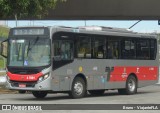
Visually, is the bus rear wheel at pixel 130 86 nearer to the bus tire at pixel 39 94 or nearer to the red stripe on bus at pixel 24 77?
the bus tire at pixel 39 94

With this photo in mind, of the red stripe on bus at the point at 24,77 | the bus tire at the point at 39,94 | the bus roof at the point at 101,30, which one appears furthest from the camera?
the bus tire at the point at 39,94

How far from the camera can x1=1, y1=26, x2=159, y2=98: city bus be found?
2147 cm

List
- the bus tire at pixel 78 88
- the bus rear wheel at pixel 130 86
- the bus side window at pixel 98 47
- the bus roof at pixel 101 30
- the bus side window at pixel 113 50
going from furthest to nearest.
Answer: the bus rear wheel at pixel 130 86
the bus side window at pixel 113 50
the bus side window at pixel 98 47
the bus tire at pixel 78 88
the bus roof at pixel 101 30

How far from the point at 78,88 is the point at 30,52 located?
2.66 meters

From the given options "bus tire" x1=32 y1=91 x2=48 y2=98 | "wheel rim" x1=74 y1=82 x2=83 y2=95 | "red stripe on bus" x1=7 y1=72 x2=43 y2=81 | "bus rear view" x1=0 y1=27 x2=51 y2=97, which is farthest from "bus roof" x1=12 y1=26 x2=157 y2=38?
"bus tire" x1=32 y1=91 x2=48 y2=98

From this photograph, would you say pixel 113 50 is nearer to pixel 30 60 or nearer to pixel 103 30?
pixel 103 30

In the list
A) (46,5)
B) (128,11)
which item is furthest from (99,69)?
(128,11)

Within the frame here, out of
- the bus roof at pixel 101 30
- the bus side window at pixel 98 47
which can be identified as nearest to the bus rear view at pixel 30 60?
the bus roof at pixel 101 30

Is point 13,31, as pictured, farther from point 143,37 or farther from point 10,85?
point 143,37

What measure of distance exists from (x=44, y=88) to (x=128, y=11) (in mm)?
16007

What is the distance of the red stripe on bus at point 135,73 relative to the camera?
997 inches

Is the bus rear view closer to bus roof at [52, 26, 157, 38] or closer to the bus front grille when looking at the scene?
the bus front grille

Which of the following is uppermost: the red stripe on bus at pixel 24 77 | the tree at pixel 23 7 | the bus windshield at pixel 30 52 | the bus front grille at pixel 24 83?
the tree at pixel 23 7

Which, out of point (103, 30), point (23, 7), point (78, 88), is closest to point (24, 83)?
point (78, 88)
